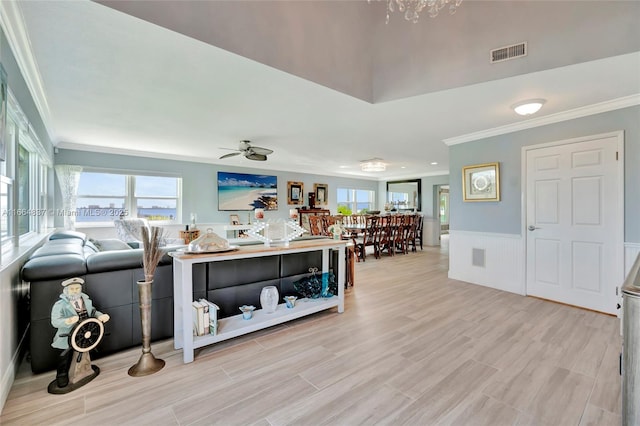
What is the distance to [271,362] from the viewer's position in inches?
86.8

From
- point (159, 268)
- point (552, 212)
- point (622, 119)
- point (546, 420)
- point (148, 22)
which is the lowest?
point (546, 420)

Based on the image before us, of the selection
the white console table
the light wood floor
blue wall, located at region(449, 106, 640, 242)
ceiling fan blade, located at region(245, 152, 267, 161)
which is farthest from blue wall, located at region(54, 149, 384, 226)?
blue wall, located at region(449, 106, 640, 242)

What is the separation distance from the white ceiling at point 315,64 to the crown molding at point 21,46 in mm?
17

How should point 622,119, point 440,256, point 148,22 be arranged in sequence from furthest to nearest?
point 440,256
point 622,119
point 148,22

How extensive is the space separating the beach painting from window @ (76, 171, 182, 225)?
100 centimetres

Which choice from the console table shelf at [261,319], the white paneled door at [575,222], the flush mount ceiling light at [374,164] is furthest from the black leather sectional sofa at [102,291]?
the flush mount ceiling light at [374,164]

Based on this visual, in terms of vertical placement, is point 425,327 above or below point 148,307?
below

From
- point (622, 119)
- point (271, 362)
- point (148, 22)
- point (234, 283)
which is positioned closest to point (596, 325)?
point (622, 119)

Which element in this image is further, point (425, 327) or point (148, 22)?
point (425, 327)

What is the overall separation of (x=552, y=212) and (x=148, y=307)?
179 inches

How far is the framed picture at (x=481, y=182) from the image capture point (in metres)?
4.16

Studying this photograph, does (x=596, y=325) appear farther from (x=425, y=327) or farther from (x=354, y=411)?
(x=354, y=411)

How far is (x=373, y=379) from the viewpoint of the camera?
1.98m

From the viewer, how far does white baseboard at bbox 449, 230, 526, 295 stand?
396 centimetres
